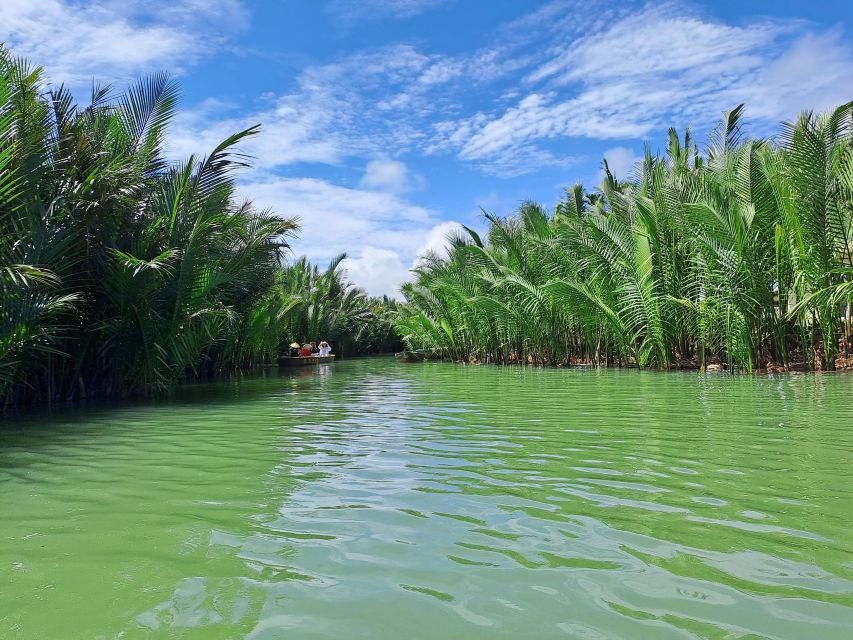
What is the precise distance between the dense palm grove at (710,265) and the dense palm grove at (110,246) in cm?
818

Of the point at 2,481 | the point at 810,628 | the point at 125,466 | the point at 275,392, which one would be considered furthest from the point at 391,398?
the point at 810,628

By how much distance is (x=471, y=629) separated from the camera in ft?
6.43

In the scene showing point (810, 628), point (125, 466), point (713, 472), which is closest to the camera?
point (810, 628)

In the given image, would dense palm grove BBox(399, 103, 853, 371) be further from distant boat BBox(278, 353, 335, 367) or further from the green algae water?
distant boat BBox(278, 353, 335, 367)

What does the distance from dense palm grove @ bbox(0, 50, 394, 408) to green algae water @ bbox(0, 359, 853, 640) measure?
3.45m

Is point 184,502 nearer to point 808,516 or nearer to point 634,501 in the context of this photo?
point 634,501

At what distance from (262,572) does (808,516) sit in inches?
105

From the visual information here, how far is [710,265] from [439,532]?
11.0 m

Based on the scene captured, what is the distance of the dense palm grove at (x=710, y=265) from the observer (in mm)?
10555

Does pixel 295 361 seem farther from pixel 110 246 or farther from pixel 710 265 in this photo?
pixel 710 265

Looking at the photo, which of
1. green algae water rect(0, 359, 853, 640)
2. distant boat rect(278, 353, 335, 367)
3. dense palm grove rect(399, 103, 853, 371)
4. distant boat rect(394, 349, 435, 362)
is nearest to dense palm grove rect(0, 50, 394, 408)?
green algae water rect(0, 359, 853, 640)

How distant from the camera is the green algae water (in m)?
2.05

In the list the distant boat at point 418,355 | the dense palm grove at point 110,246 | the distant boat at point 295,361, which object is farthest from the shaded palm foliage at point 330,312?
the dense palm grove at point 110,246

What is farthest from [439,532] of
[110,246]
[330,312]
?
[330,312]
